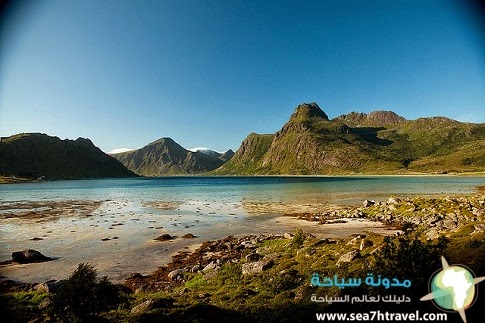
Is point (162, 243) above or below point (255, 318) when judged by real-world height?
below

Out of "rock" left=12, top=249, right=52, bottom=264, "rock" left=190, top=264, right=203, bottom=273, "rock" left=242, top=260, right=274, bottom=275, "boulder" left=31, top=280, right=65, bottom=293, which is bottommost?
"rock" left=12, top=249, right=52, bottom=264

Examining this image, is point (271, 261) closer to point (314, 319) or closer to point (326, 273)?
point (326, 273)

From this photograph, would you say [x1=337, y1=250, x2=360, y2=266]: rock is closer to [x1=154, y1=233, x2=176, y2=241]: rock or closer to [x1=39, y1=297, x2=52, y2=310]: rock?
[x1=39, y1=297, x2=52, y2=310]: rock

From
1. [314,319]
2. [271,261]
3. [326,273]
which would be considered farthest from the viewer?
[271,261]

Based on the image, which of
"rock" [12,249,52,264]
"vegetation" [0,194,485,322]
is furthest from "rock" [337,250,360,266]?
"rock" [12,249,52,264]

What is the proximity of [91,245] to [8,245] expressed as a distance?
11027 millimetres

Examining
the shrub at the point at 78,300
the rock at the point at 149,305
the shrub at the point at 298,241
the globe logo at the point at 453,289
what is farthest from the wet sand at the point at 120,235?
the globe logo at the point at 453,289

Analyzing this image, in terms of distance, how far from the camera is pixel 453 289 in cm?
1058

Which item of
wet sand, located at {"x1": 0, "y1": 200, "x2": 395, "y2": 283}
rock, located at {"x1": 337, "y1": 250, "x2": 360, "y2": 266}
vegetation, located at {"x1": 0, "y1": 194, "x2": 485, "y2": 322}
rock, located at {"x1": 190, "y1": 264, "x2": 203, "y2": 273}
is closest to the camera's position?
vegetation, located at {"x1": 0, "y1": 194, "x2": 485, "y2": 322}

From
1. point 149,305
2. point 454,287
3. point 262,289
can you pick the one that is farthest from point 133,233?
point 454,287

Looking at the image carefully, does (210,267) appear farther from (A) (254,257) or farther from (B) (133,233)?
(B) (133,233)

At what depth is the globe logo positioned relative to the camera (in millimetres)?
9938

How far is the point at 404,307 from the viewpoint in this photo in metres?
10.4

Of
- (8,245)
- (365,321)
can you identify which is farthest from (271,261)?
(8,245)
